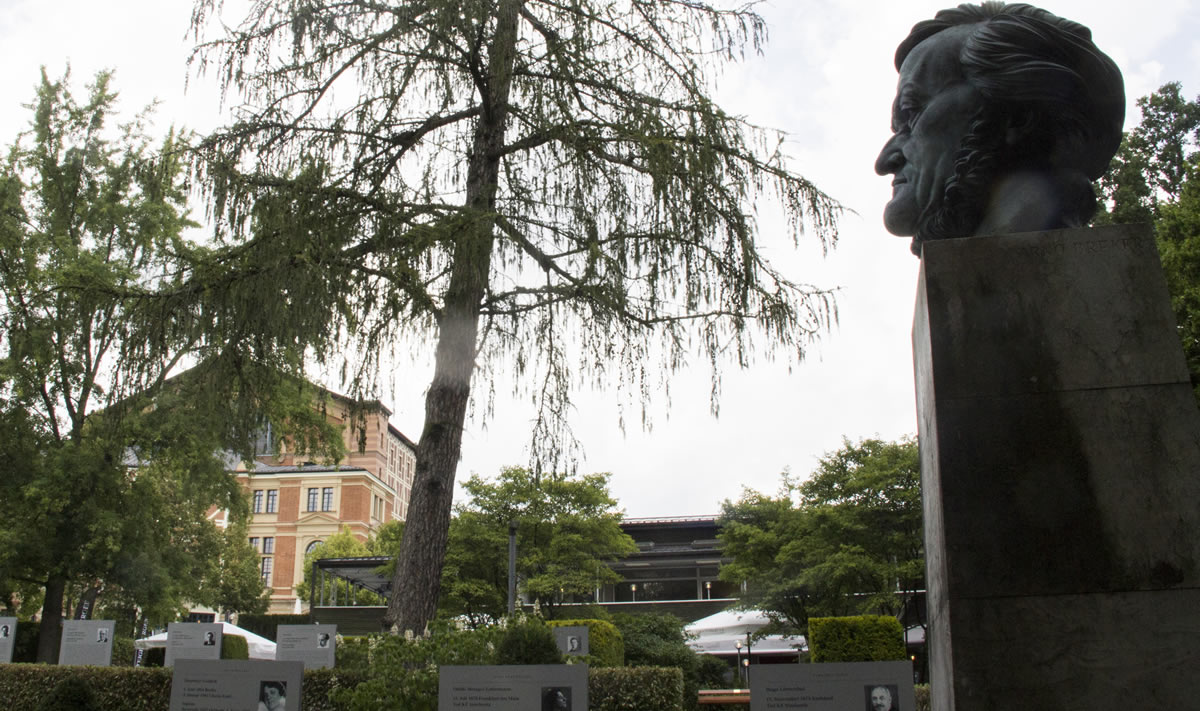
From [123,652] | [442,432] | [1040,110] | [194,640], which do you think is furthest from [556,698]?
[123,652]

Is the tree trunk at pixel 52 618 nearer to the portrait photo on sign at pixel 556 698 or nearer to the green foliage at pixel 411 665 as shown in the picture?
the green foliage at pixel 411 665

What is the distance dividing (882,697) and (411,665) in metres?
3.88

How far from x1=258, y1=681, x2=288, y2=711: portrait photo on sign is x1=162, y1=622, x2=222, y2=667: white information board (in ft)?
35.4

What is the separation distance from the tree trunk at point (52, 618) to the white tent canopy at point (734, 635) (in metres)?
15.0

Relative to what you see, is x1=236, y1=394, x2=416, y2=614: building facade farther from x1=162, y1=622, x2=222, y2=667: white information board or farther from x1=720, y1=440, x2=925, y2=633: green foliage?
x1=162, y1=622, x2=222, y2=667: white information board

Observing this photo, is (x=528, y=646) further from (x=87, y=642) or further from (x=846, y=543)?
(x=846, y=543)

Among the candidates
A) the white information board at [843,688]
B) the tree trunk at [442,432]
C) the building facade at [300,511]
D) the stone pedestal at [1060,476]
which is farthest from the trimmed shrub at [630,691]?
the building facade at [300,511]

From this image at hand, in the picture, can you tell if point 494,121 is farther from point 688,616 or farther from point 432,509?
point 688,616

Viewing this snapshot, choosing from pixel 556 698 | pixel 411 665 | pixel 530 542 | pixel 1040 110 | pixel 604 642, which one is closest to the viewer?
pixel 1040 110

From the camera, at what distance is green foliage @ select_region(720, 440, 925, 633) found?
23.1m

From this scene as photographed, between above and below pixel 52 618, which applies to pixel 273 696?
above

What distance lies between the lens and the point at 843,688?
4.12 meters

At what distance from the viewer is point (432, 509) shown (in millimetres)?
7859

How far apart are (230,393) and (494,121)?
3414 millimetres
